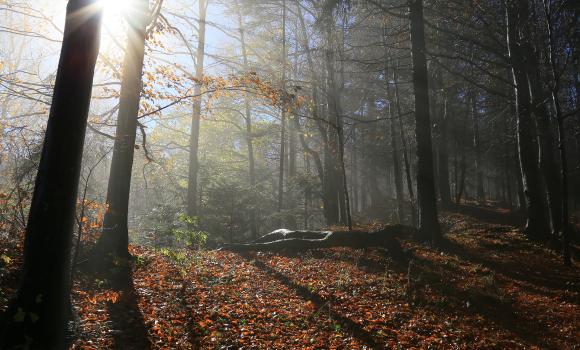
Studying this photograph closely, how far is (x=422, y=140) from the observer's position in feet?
Result: 38.1

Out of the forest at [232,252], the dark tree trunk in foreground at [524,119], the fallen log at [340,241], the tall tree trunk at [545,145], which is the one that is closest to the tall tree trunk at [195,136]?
the forest at [232,252]

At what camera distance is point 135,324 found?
18.7ft

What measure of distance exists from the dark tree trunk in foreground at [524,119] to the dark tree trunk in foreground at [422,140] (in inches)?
108

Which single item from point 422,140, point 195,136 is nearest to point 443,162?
point 422,140

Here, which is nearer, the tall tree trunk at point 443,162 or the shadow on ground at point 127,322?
the shadow on ground at point 127,322

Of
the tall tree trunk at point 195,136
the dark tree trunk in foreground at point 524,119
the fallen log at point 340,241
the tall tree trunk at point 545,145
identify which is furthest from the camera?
the tall tree trunk at point 195,136

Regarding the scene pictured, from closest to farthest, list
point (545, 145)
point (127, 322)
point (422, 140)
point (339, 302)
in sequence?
point (127, 322), point (339, 302), point (422, 140), point (545, 145)

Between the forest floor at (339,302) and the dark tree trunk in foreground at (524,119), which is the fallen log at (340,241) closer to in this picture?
the forest floor at (339,302)

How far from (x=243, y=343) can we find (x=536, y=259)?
330 inches

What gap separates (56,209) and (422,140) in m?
9.99

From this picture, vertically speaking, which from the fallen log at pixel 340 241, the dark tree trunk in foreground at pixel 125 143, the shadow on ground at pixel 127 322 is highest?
the dark tree trunk in foreground at pixel 125 143

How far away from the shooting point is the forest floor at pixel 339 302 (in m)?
5.86

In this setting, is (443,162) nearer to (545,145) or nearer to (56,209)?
(545,145)

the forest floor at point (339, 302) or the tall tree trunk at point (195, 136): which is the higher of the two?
the tall tree trunk at point (195, 136)
